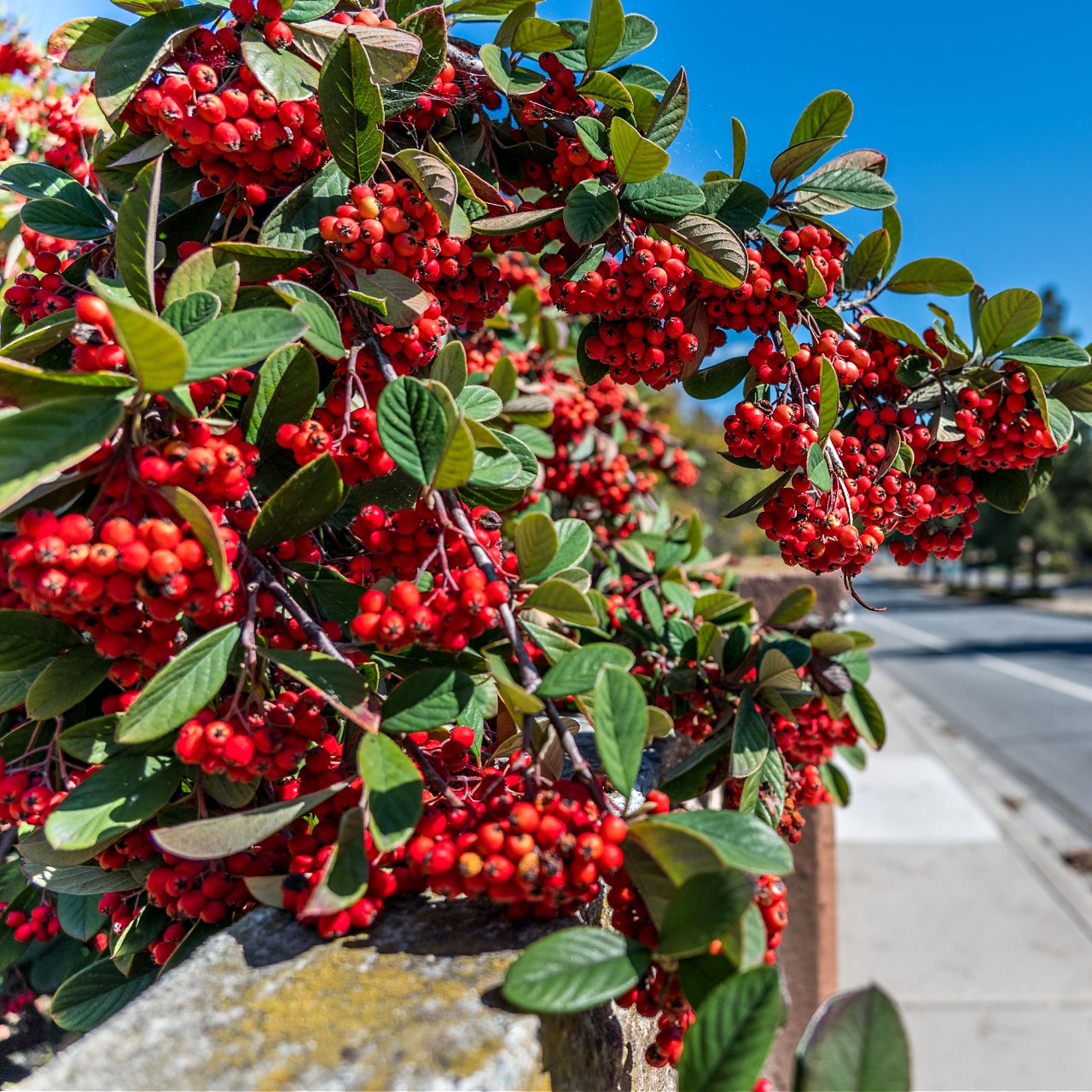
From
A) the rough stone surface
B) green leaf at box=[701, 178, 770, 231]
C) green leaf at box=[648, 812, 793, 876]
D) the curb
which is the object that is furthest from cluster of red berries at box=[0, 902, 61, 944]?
the curb

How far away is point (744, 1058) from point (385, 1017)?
1.17 ft

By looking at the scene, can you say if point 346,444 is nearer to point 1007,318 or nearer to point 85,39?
point 85,39

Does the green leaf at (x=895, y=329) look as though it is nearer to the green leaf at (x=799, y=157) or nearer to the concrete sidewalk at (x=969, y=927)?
the green leaf at (x=799, y=157)

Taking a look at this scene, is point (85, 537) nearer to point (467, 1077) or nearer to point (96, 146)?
point (467, 1077)

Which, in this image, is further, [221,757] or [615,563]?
[615,563]

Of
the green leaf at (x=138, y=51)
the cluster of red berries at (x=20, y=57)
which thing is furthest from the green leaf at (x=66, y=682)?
the cluster of red berries at (x=20, y=57)

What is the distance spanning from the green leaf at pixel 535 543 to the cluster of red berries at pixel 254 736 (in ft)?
1.04

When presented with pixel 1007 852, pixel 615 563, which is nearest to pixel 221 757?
pixel 615 563

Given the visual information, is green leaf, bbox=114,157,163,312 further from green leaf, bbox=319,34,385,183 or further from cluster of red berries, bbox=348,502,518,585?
cluster of red berries, bbox=348,502,518,585

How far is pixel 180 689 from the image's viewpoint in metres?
0.86

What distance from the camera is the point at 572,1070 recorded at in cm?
83

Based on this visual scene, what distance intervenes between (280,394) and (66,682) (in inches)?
19.2

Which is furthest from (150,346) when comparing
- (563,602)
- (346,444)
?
(563,602)

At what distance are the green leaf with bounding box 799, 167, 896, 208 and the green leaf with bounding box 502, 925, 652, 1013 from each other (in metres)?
1.22
